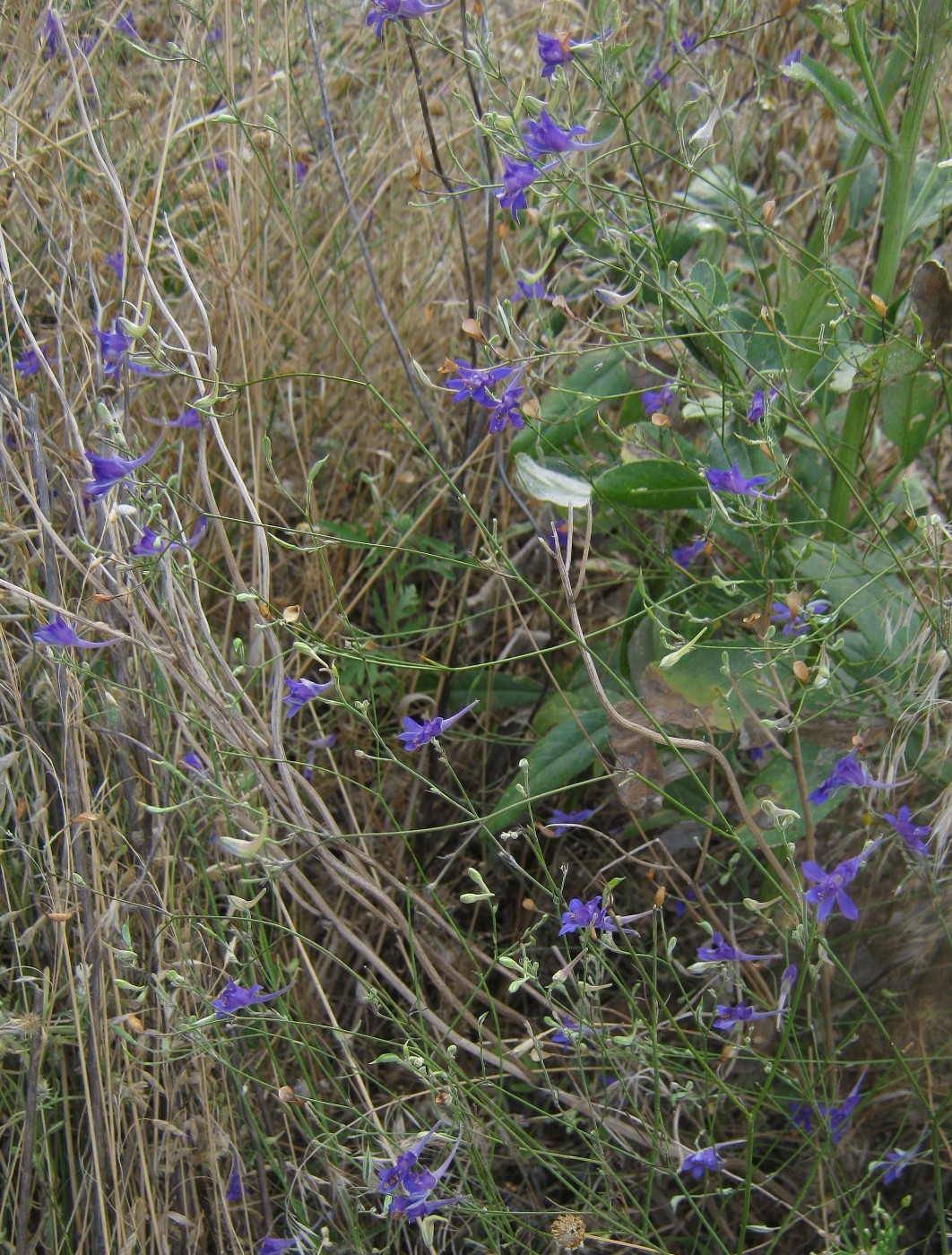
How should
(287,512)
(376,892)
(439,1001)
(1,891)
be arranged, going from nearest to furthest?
(376,892)
(1,891)
(439,1001)
(287,512)

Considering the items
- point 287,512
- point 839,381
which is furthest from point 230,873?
point 839,381

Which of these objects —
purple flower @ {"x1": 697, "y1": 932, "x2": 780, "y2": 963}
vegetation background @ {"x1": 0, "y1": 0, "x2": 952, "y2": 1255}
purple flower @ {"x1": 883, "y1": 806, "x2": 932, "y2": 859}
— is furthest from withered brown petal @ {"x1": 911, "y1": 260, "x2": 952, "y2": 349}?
purple flower @ {"x1": 697, "y1": 932, "x2": 780, "y2": 963}

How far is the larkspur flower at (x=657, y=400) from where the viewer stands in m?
1.56

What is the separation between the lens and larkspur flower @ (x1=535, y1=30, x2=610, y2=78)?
48.4 inches

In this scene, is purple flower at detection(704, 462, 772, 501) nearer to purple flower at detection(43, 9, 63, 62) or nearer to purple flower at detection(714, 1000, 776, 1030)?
purple flower at detection(714, 1000, 776, 1030)

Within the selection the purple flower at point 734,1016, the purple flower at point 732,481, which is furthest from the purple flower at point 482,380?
the purple flower at point 734,1016

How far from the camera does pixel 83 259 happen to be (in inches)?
73.8

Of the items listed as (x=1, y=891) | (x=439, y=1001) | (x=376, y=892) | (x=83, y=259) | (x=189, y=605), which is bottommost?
(x=439, y=1001)

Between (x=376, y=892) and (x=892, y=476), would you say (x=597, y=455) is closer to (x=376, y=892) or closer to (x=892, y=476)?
(x=892, y=476)

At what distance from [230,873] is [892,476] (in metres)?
1.10

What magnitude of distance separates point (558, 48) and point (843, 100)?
0.45 m

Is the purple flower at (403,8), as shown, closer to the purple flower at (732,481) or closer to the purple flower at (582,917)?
the purple flower at (732,481)

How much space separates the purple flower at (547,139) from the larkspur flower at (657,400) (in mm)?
382

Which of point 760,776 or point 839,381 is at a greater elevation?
point 839,381
